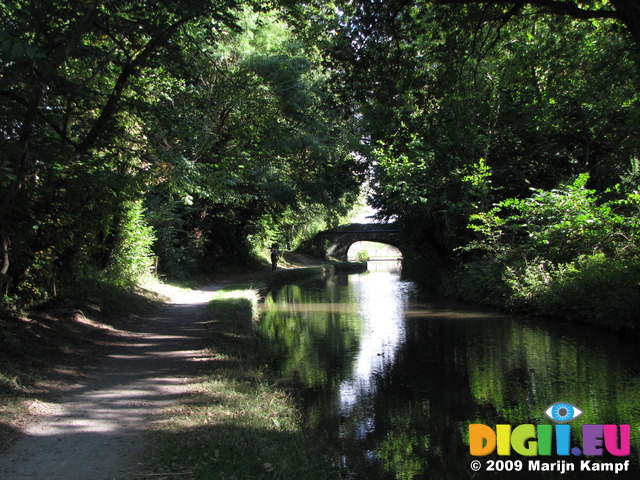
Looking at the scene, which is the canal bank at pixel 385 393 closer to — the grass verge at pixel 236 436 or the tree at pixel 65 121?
the grass verge at pixel 236 436

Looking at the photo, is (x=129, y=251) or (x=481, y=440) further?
(x=129, y=251)

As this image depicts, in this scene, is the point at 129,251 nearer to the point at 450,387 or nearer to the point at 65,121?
the point at 65,121

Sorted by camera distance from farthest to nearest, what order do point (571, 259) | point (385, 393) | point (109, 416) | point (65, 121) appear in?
point (571, 259), point (65, 121), point (385, 393), point (109, 416)

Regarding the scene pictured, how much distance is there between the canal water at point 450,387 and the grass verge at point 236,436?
1.89ft

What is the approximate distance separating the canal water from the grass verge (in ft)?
1.89

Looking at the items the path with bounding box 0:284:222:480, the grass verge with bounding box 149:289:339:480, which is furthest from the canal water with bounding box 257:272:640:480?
the path with bounding box 0:284:222:480

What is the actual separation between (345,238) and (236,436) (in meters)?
56.6

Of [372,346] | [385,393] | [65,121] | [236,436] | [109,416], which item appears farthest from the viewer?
[372,346]

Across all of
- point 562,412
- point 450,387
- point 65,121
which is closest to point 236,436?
point 450,387

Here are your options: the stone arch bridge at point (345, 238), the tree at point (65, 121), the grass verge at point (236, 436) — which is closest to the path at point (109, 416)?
the grass verge at point (236, 436)

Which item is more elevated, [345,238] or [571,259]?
[345,238]

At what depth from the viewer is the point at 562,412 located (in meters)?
6.55

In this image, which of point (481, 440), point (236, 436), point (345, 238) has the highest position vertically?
point (345, 238)

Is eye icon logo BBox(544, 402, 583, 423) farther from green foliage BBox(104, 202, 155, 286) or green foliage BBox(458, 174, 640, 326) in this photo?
green foliage BBox(104, 202, 155, 286)
